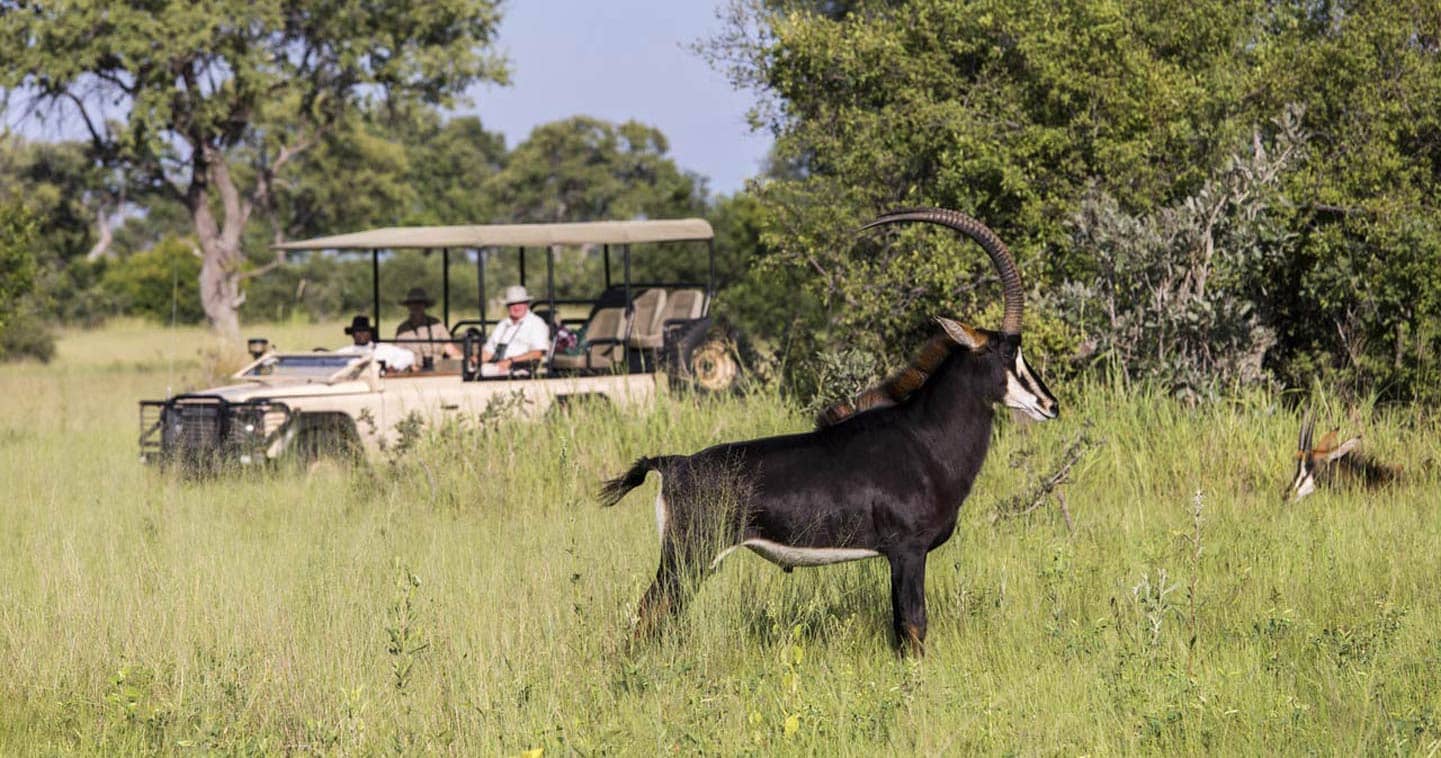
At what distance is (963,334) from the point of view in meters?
6.11

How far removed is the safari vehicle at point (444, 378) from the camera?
11797 millimetres

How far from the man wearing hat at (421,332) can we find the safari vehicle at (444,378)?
0.30 m

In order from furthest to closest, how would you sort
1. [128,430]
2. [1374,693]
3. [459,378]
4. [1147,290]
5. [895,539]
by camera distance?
1. [128,430]
2. [459,378]
3. [1147,290]
4. [895,539]
5. [1374,693]

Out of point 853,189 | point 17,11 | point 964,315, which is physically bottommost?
point 964,315

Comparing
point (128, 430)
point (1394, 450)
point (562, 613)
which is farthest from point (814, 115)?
point (562, 613)

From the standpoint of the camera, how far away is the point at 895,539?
5.89 m

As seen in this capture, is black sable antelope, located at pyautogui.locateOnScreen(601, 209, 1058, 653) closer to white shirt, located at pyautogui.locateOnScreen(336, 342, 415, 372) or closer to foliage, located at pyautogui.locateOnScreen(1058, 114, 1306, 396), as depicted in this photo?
foliage, located at pyautogui.locateOnScreen(1058, 114, 1306, 396)

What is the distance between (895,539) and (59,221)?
35807 millimetres

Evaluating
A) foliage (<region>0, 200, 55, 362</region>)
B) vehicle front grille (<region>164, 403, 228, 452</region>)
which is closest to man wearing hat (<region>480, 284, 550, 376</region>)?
vehicle front grille (<region>164, 403, 228, 452</region>)

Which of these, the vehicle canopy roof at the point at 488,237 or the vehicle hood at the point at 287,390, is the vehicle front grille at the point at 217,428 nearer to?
the vehicle hood at the point at 287,390

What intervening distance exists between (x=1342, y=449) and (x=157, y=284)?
4260cm

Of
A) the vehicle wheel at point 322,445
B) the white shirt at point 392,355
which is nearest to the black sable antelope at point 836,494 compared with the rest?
the vehicle wheel at point 322,445

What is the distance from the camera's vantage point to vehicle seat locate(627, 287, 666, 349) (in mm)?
15242

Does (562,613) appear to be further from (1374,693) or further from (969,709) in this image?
(1374,693)
